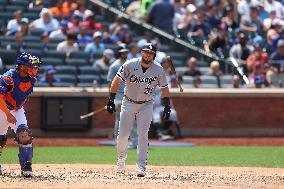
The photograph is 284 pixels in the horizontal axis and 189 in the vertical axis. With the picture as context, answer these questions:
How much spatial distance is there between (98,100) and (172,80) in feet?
6.39

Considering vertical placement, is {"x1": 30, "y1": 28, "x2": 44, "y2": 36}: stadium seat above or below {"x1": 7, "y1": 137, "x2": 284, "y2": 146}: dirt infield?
above

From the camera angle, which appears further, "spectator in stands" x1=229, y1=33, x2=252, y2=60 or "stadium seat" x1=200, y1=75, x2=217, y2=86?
"spectator in stands" x1=229, y1=33, x2=252, y2=60

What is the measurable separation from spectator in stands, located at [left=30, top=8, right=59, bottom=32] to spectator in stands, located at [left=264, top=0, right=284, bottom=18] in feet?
19.8

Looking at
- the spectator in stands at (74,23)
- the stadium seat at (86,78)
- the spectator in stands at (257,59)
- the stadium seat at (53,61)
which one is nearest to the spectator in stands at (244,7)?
the spectator in stands at (257,59)

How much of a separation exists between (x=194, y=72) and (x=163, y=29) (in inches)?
106

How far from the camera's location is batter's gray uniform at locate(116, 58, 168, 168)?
13320 millimetres

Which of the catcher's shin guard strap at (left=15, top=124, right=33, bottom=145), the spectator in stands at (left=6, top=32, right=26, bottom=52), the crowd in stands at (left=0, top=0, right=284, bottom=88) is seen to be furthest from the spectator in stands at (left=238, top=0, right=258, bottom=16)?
the catcher's shin guard strap at (left=15, top=124, right=33, bottom=145)

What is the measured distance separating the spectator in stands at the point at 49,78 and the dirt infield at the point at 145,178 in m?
6.70

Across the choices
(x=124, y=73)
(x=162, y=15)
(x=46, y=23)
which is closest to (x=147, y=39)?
(x=162, y=15)

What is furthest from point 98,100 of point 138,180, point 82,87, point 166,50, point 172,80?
point 138,180

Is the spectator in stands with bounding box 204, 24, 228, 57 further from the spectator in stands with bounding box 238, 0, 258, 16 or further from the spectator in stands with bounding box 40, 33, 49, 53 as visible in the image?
the spectator in stands with bounding box 40, 33, 49, 53

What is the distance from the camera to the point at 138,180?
12477 millimetres

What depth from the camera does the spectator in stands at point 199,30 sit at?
24188mm

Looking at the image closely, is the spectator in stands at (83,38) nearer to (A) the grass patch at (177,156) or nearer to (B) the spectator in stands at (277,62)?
(B) the spectator in stands at (277,62)
